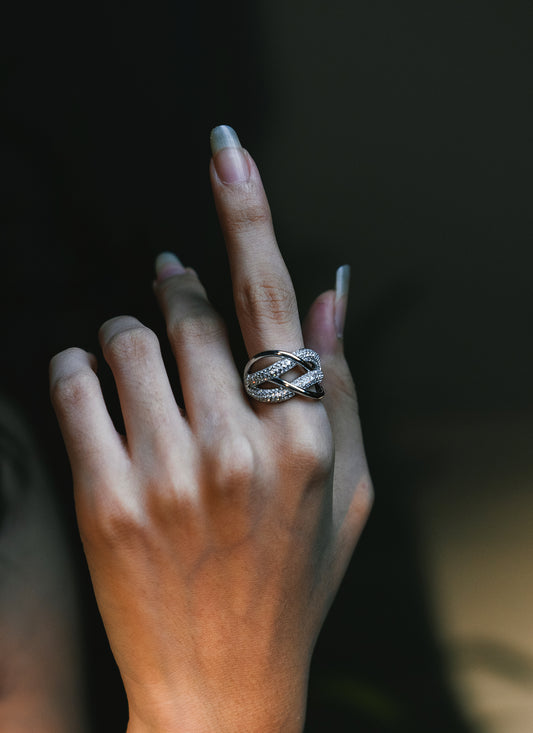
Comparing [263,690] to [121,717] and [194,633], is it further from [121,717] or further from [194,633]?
[121,717]

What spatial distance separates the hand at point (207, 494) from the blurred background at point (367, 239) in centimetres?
19

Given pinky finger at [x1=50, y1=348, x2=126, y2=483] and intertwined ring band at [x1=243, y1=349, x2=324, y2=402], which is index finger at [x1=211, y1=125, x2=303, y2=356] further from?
pinky finger at [x1=50, y1=348, x2=126, y2=483]

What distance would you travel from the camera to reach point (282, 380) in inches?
26.0

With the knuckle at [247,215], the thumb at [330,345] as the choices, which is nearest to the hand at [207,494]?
the knuckle at [247,215]

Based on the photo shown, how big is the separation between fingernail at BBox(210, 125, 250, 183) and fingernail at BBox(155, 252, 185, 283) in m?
0.19

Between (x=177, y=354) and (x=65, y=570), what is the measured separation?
38 centimetres

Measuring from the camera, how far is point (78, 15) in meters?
0.83

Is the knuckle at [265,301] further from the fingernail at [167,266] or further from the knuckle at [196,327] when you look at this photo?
the fingernail at [167,266]

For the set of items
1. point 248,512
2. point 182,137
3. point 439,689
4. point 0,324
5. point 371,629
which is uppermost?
point 182,137

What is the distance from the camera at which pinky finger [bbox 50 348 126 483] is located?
26.5 inches

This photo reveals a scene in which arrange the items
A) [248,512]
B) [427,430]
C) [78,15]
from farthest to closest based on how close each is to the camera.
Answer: [427,430] < [78,15] < [248,512]

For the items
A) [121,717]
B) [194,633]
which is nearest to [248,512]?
[194,633]

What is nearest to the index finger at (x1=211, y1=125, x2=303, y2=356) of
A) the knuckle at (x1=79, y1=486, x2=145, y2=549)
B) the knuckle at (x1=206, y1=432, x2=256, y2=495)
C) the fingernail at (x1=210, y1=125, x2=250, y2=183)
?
the fingernail at (x1=210, y1=125, x2=250, y2=183)

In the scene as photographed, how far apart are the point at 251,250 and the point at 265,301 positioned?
6 centimetres
